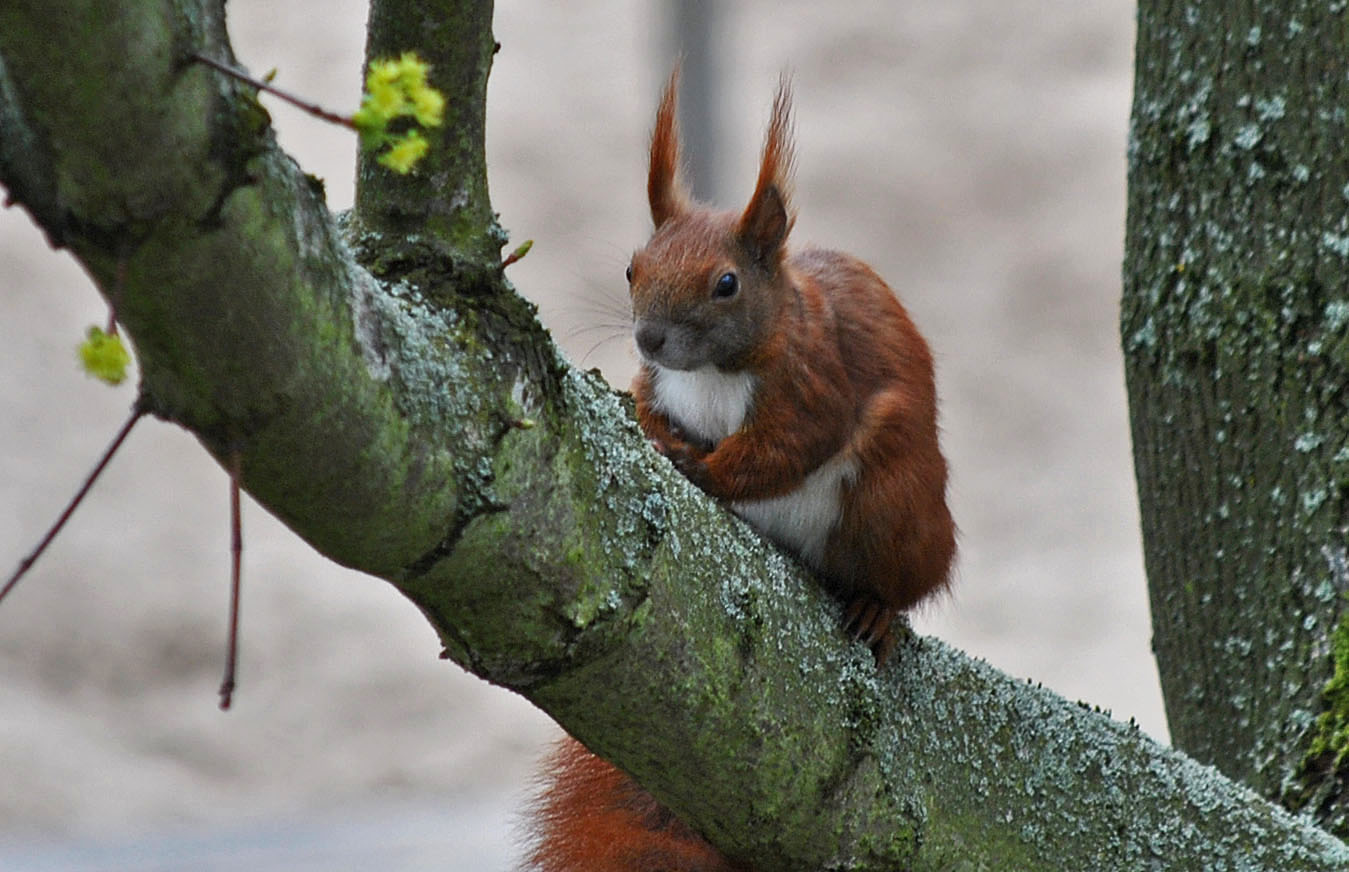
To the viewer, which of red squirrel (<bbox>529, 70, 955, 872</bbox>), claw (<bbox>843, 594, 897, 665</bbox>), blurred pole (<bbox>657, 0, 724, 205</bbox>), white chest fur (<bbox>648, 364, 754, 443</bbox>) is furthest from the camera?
blurred pole (<bbox>657, 0, 724, 205</bbox>)

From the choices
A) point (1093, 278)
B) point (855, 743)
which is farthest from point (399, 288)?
point (1093, 278)

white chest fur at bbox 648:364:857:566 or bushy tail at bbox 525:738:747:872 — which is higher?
white chest fur at bbox 648:364:857:566

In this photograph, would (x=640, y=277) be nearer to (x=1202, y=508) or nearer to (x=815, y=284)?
(x=815, y=284)

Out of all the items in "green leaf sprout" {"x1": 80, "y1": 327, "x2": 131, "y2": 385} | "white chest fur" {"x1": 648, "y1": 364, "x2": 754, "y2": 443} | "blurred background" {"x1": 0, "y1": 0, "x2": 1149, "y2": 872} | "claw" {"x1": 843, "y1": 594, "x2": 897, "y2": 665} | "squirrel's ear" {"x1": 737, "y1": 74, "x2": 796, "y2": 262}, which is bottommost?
"green leaf sprout" {"x1": 80, "y1": 327, "x2": 131, "y2": 385}

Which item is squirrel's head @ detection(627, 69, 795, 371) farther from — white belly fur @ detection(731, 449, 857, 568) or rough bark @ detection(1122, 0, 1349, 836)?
rough bark @ detection(1122, 0, 1349, 836)

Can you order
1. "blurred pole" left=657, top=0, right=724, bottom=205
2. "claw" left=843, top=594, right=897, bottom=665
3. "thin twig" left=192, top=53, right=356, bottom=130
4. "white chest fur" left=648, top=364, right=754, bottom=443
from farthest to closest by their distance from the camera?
"blurred pole" left=657, top=0, right=724, bottom=205 → "white chest fur" left=648, top=364, right=754, bottom=443 → "claw" left=843, top=594, right=897, bottom=665 → "thin twig" left=192, top=53, right=356, bottom=130

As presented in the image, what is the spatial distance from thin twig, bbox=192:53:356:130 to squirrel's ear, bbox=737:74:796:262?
846mm

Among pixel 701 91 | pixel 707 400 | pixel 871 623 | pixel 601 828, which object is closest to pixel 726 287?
pixel 707 400

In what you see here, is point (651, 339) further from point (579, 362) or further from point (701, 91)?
point (701, 91)

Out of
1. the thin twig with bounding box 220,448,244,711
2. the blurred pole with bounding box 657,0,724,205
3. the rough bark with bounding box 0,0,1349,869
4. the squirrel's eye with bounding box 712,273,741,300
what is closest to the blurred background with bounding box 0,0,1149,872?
Answer: the blurred pole with bounding box 657,0,724,205

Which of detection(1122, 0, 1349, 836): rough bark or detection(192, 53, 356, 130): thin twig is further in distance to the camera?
detection(1122, 0, 1349, 836): rough bark

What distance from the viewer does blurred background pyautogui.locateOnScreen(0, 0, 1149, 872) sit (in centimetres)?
520

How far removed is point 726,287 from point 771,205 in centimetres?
9

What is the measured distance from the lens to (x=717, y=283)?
1.46 metres
